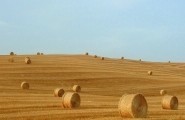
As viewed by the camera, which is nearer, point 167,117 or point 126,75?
point 167,117

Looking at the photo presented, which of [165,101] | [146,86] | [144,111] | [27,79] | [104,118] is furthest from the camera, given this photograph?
[146,86]

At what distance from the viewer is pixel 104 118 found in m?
16.2

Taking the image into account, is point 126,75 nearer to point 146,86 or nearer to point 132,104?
point 146,86

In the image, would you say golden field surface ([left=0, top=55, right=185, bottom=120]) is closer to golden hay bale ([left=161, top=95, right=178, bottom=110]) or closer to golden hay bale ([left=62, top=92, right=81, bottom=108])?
golden hay bale ([left=62, top=92, right=81, bottom=108])

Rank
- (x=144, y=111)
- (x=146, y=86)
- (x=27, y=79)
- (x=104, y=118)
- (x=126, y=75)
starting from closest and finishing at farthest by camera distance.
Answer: (x=104, y=118) < (x=144, y=111) < (x=27, y=79) < (x=146, y=86) < (x=126, y=75)

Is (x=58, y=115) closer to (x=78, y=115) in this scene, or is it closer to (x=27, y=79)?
(x=78, y=115)

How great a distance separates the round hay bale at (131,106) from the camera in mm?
16547

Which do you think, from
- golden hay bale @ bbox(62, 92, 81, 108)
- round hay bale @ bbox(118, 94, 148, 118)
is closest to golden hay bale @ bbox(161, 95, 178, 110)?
golden hay bale @ bbox(62, 92, 81, 108)

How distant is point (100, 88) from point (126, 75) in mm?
6739

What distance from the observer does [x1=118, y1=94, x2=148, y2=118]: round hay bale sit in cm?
1655

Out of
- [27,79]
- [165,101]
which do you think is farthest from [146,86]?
[165,101]

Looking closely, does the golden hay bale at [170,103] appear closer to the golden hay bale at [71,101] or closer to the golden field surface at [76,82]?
the golden field surface at [76,82]

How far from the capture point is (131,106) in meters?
16.4

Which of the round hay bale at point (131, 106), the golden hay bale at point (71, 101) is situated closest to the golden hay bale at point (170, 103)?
the golden hay bale at point (71, 101)
